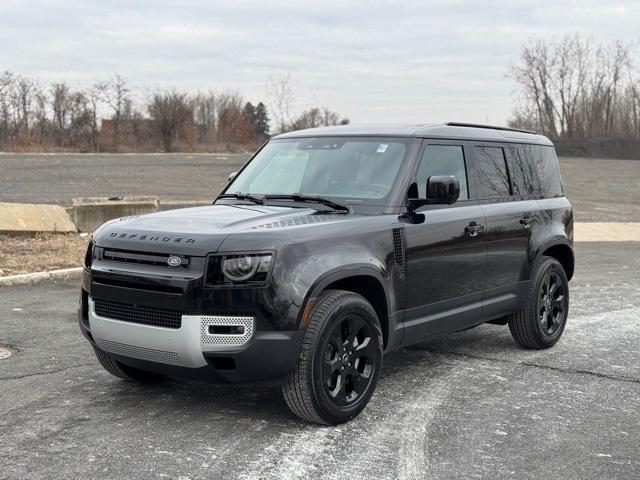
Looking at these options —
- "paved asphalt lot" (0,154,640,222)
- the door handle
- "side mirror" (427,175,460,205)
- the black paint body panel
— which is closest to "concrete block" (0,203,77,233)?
"paved asphalt lot" (0,154,640,222)

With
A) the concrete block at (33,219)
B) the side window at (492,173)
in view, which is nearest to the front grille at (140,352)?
the side window at (492,173)

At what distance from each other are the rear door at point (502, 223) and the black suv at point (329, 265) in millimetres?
17

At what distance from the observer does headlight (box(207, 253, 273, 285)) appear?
171 inches

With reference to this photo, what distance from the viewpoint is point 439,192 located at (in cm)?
528

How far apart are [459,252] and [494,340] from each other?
1983 millimetres

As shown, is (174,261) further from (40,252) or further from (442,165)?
(40,252)

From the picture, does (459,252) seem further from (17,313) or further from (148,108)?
(148,108)

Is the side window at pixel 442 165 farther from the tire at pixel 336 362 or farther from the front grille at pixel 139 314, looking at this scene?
the front grille at pixel 139 314

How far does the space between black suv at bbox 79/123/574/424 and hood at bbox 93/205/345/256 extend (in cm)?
1

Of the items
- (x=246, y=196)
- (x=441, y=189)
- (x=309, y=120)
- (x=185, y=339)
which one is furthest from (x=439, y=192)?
(x=309, y=120)

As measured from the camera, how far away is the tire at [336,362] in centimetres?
452

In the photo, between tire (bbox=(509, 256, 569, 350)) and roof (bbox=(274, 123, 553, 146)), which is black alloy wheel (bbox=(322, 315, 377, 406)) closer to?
roof (bbox=(274, 123, 553, 146))

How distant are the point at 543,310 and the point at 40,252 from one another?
306 inches

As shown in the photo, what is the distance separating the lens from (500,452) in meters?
4.41
